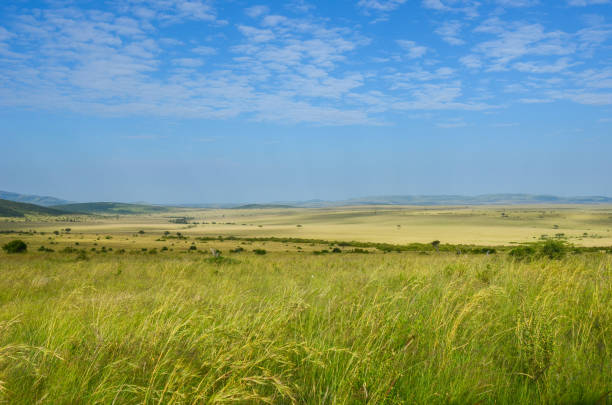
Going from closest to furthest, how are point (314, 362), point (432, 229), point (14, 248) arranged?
point (314, 362)
point (14, 248)
point (432, 229)

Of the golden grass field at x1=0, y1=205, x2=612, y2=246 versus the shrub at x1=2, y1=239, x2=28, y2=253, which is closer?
the shrub at x1=2, y1=239, x2=28, y2=253

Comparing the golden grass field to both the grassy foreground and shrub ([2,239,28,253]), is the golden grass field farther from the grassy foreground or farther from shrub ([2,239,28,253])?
the grassy foreground

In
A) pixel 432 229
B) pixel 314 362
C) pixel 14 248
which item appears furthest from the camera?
pixel 432 229

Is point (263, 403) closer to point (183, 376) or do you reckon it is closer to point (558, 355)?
point (183, 376)

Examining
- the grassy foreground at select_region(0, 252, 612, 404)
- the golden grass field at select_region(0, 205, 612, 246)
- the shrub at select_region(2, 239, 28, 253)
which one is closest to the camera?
the grassy foreground at select_region(0, 252, 612, 404)

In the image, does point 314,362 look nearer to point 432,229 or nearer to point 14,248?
point 14,248

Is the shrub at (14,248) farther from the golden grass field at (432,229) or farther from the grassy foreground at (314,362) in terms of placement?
the golden grass field at (432,229)

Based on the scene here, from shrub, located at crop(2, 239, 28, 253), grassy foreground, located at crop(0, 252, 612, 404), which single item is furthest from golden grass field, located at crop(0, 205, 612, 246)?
grassy foreground, located at crop(0, 252, 612, 404)

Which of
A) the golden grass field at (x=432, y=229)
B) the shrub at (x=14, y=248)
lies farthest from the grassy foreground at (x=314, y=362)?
the golden grass field at (x=432, y=229)

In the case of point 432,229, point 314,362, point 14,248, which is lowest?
point 432,229

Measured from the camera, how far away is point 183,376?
102 inches

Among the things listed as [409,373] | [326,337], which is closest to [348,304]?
[326,337]

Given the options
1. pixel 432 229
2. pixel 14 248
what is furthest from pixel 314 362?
pixel 432 229

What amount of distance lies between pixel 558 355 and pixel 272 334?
103 inches
